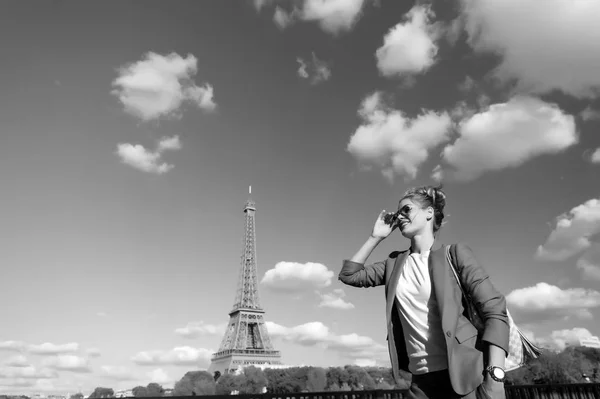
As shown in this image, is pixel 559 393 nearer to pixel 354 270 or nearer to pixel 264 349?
pixel 354 270

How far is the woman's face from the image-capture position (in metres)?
2.45

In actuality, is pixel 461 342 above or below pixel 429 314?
below

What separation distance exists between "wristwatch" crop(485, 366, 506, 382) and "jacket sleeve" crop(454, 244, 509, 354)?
3.8 inches

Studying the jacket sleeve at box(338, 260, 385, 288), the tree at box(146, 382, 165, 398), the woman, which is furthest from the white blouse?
the tree at box(146, 382, 165, 398)

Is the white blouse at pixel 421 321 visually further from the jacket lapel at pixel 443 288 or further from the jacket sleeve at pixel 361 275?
the jacket sleeve at pixel 361 275

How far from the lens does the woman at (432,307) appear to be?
1832 millimetres

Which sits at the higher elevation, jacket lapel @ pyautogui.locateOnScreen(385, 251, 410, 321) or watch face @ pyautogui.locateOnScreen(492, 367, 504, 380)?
jacket lapel @ pyautogui.locateOnScreen(385, 251, 410, 321)

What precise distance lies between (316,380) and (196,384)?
55.4 ft

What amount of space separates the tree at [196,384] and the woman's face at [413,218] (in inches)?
2290

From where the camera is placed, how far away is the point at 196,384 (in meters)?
56.5

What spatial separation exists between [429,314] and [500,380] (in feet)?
1.50

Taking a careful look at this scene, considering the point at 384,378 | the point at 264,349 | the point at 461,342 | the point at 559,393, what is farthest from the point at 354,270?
the point at 384,378

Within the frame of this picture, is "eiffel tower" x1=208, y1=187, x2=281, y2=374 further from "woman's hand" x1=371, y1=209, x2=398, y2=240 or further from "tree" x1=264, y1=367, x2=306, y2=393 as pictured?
"woman's hand" x1=371, y1=209, x2=398, y2=240

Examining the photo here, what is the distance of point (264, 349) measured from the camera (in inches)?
2130
